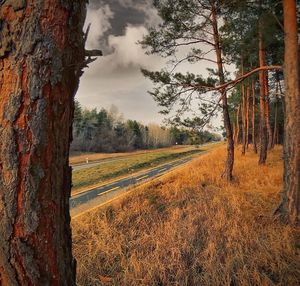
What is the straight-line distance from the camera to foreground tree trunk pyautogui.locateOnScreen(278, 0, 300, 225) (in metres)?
5.26

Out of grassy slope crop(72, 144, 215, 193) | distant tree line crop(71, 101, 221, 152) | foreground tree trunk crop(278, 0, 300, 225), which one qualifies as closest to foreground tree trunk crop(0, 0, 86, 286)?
foreground tree trunk crop(278, 0, 300, 225)

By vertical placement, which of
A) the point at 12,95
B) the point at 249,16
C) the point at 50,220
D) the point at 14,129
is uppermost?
the point at 249,16

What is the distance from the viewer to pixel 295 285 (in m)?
3.25

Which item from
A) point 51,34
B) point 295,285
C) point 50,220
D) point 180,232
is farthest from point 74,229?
point 51,34

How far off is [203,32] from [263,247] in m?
8.31

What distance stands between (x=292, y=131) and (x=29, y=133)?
511cm

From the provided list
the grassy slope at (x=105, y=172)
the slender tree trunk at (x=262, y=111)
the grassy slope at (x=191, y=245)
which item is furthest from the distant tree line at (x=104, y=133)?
the grassy slope at (x=191, y=245)

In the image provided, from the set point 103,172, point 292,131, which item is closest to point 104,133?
point 103,172

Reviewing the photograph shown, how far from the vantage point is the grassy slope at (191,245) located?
3.52m

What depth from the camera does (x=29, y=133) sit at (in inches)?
54.4

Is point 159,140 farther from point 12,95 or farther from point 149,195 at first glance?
point 12,95

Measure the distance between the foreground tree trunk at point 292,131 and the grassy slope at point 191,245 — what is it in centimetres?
41

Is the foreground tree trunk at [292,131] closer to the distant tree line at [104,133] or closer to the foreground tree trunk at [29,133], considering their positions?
the foreground tree trunk at [29,133]

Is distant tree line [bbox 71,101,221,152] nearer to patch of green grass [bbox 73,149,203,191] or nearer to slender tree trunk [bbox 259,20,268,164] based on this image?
patch of green grass [bbox 73,149,203,191]
